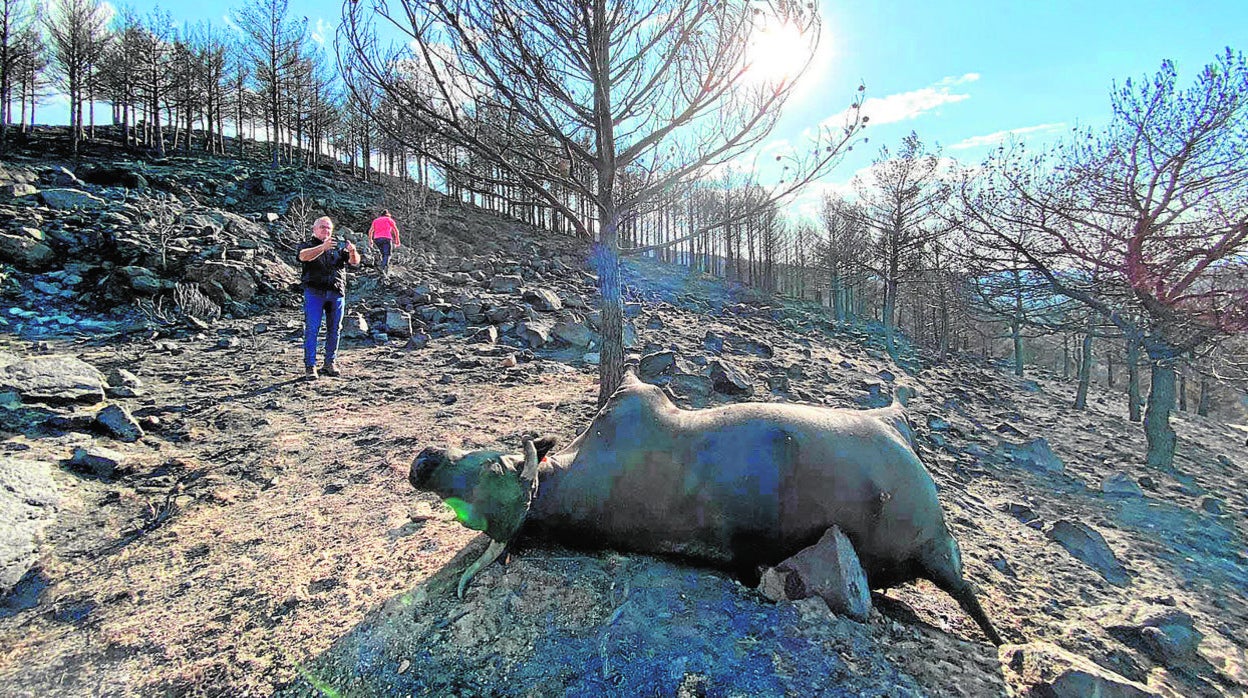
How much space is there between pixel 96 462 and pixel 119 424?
725 mm

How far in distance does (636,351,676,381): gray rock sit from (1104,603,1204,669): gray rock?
4.77 m

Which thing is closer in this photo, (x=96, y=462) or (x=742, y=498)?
(x=742, y=498)

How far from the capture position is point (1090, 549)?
4008 millimetres

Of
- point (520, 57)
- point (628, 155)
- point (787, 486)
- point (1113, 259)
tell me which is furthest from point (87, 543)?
point (1113, 259)

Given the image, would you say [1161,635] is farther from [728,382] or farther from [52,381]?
[52,381]

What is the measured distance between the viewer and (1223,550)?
18.0ft

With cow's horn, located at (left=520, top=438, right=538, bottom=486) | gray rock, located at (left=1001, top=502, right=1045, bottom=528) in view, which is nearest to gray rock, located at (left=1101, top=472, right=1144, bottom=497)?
gray rock, located at (left=1001, top=502, right=1045, bottom=528)

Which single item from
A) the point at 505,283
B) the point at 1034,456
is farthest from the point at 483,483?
the point at 505,283

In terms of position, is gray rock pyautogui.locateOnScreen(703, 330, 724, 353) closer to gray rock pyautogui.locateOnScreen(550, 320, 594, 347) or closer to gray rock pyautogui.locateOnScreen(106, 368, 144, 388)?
gray rock pyautogui.locateOnScreen(550, 320, 594, 347)

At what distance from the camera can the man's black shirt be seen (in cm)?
577

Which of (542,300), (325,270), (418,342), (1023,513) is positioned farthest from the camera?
(542,300)

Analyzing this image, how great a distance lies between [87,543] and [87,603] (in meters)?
0.67

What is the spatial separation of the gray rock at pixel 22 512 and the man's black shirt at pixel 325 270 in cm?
297

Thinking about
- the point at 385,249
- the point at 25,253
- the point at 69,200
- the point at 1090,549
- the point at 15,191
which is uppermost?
the point at 15,191
